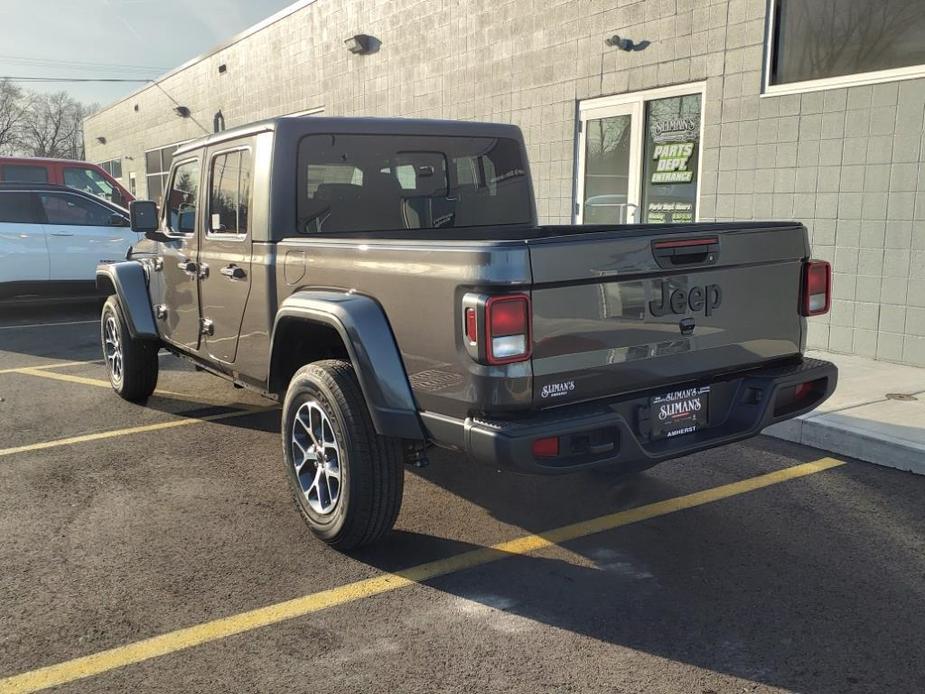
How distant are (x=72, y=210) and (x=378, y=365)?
9.52 metres

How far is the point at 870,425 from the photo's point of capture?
531 cm

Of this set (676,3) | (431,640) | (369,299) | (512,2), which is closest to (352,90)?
(512,2)

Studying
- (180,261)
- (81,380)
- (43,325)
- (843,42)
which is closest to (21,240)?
(43,325)

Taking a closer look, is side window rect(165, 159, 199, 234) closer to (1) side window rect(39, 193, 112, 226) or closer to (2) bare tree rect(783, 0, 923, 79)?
(2) bare tree rect(783, 0, 923, 79)

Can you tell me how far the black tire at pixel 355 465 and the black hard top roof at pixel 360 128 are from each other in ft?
4.36

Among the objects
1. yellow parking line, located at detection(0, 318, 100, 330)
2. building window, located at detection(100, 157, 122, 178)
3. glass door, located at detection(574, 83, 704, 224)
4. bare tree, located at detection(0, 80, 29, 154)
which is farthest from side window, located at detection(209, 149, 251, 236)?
bare tree, located at detection(0, 80, 29, 154)

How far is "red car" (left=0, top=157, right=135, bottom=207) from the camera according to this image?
14117mm

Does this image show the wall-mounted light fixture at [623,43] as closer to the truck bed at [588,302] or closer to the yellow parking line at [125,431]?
the yellow parking line at [125,431]

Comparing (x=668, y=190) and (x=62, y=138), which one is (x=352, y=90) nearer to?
(x=668, y=190)

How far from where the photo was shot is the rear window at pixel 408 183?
4375mm

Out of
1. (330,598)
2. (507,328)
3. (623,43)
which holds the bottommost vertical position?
(330,598)

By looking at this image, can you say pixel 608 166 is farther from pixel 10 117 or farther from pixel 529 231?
pixel 10 117

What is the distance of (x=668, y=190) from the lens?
958 cm

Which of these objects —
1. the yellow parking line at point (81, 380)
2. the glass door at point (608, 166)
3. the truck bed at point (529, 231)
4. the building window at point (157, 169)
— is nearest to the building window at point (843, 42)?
the glass door at point (608, 166)
